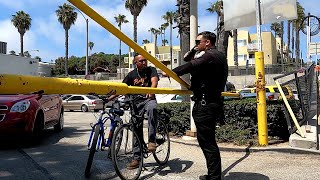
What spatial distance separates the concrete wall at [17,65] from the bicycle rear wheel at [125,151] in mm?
17412

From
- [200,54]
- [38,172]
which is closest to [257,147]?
[200,54]

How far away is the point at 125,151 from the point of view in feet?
17.5

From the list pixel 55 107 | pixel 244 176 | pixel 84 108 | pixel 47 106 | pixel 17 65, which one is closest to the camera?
pixel 244 176

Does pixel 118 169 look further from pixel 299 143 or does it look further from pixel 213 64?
pixel 299 143

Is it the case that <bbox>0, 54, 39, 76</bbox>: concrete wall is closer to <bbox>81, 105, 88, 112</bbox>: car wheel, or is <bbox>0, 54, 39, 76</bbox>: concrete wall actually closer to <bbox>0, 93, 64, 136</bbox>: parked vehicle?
<bbox>81, 105, 88, 112</bbox>: car wheel

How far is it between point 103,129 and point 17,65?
2014cm

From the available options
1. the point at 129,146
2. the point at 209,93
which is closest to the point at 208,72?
the point at 209,93

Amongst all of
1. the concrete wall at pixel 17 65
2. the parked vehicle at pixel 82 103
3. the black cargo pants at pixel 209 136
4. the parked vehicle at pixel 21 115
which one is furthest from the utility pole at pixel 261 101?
the parked vehicle at pixel 82 103

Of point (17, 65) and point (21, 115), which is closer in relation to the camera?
point (21, 115)

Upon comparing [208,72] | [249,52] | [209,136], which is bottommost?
[209,136]

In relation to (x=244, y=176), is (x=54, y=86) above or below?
above

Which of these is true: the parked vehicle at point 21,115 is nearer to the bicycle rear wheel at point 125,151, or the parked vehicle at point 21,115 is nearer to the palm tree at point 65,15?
the bicycle rear wheel at point 125,151

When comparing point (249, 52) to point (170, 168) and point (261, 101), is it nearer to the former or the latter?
point (261, 101)

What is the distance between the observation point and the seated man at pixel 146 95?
5.67m
